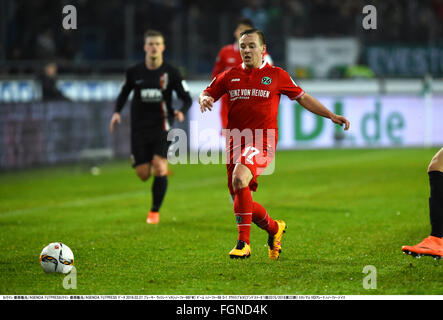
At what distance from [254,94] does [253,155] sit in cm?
53

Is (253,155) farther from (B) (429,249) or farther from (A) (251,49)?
(B) (429,249)

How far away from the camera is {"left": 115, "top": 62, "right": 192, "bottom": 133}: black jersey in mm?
9898

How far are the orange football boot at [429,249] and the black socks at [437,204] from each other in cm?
7

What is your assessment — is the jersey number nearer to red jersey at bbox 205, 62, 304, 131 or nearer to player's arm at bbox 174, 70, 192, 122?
red jersey at bbox 205, 62, 304, 131

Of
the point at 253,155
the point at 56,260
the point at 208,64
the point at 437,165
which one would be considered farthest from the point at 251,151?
the point at 208,64

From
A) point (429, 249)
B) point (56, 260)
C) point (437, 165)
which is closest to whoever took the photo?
point (56, 260)

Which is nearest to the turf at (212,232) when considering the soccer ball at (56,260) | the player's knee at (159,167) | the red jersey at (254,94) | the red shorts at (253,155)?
the soccer ball at (56,260)

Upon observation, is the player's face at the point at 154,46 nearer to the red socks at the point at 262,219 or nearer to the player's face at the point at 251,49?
the player's face at the point at 251,49

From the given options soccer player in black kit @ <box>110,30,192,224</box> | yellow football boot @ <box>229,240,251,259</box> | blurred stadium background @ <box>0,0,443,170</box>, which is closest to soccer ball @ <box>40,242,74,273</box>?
yellow football boot @ <box>229,240,251,259</box>

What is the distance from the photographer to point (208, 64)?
2295cm

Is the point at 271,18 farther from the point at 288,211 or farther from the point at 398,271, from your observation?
the point at 398,271

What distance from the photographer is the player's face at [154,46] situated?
9.67 metres

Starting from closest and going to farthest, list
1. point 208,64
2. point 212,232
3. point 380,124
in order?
point 212,232 < point 380,124 < point 208,64

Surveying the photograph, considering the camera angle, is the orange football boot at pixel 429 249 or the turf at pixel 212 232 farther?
the orange football boot at pixel 429 249
